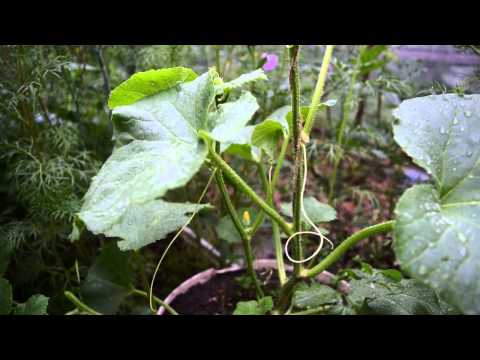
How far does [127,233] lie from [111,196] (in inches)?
8.5

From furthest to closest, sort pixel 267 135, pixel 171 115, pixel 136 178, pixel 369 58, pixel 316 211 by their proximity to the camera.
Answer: pixel 369 58 < pixel 316 211 < pixel 267 135 < pixel 171 115 < pixel 136 178

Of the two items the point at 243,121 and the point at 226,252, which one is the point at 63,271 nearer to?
the point at 226,252

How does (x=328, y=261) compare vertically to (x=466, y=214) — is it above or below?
below

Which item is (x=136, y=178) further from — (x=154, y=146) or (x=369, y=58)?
(x=369, y=58)

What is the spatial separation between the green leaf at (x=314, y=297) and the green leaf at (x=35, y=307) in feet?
1.50

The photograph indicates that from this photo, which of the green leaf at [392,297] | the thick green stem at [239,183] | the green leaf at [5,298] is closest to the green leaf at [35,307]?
the green leaf at [5,298]

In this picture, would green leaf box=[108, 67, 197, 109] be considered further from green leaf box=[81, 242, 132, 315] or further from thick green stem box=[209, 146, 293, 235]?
green leaf box=[81, 242, 132, 315]

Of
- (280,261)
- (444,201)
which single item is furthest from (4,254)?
(444,201)

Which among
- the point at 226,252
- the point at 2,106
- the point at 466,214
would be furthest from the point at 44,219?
the point at 466,214

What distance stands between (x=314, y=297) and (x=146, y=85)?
1.63 feet

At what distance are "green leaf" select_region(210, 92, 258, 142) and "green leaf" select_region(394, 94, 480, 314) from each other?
220 millimetres

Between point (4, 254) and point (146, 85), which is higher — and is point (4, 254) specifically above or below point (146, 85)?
below

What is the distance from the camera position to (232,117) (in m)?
0.55
